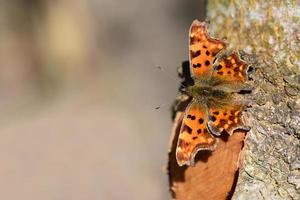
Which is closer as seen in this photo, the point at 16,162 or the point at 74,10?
the point at 16,162

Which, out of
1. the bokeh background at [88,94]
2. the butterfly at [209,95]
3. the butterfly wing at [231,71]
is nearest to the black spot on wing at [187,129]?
the butterfly at [209,95]

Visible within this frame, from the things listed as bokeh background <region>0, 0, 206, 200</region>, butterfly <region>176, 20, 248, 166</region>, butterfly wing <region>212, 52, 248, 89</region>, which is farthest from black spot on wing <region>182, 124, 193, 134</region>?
bokeh background <region>0, 0, 206, 200</region>

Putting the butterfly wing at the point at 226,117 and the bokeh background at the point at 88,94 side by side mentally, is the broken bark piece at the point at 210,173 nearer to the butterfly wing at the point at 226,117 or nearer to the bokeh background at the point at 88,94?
the butterfly wing at the point at 226,117

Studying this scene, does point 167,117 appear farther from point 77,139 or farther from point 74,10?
point 74,10

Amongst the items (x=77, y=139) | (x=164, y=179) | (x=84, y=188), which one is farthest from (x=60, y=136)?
(x=164, y=179)

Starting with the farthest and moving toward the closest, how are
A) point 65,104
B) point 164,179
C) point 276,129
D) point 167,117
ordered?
point 65,104
point 167,117
point 164,179
point 276,129

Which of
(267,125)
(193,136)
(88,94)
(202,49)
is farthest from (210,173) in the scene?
(88,94)
